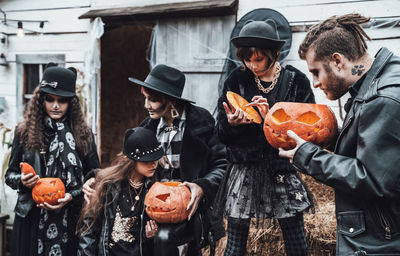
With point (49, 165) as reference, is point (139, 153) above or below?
above

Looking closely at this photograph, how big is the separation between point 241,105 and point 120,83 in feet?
21.1

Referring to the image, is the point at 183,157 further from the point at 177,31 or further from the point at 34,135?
the point at 177,31

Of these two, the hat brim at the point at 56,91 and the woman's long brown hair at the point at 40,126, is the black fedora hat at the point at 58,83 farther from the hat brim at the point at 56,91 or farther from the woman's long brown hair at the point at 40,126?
the woman's long brown hair at the point at 40,126

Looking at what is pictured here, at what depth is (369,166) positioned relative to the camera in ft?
5.08

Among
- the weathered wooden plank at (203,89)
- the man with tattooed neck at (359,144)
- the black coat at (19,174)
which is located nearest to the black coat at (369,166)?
the man with tattooed neck at (359,144)

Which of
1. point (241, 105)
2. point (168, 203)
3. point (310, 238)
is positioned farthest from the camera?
point (310, 238)

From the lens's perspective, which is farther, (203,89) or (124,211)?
(203,89)

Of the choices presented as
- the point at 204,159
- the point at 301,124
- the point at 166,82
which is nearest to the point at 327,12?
the point at 166,82

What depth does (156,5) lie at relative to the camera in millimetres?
5105

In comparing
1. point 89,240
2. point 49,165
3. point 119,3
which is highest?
point 119,3

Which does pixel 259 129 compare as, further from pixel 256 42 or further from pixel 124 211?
pixel 124 211

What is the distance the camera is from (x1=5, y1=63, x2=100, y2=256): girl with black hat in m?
3.14

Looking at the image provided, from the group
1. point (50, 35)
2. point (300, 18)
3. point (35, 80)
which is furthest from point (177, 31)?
point (35, 80)

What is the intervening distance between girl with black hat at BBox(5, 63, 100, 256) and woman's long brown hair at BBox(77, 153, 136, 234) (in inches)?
15.4
